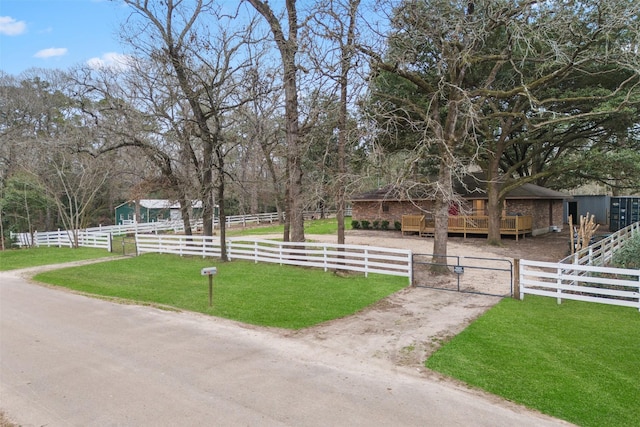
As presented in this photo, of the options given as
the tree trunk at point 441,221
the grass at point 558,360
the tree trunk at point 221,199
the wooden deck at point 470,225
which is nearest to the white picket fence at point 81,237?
the tree trunk at point 221,199

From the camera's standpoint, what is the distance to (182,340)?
662 cm

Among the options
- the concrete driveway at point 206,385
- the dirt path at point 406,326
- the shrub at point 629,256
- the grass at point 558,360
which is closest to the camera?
the concrete driveway at point 206,385

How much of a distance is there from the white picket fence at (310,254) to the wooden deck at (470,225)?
833cm

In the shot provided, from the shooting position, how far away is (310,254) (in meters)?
14.3

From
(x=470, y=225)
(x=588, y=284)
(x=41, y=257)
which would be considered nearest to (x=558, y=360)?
(x=588, y=284)

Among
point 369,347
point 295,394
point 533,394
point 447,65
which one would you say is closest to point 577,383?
point 533,394

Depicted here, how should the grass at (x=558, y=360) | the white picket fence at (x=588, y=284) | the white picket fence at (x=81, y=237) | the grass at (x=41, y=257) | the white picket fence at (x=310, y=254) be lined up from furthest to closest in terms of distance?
1. the white picket fence at (x=81, y=237)
2. the grass at (x=41, y=257)
3. the white picket fence at (x=310, y=254)
4. the white picket fence at (x=588, y=284)
5. the grass at (x=558, y=360)

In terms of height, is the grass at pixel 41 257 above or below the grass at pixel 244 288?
above

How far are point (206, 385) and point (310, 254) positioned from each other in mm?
9581

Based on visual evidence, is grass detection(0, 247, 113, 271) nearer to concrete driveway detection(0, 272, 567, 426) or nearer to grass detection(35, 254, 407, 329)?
grass detection(35, 254, 407, 329)

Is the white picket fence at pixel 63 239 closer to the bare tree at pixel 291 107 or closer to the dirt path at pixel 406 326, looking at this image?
the bare tree at pixel 291 107

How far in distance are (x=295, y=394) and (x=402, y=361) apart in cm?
187

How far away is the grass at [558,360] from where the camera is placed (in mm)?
4273

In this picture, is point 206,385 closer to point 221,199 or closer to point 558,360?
point 558,360
